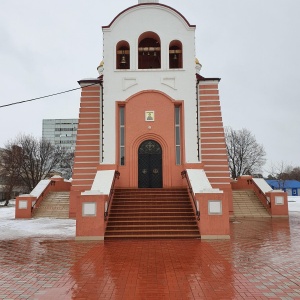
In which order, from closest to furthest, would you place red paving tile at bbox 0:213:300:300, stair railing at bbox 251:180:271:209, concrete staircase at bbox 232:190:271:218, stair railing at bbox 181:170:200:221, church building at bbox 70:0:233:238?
red paving tile at bbox 0:213:300:300 < stair railing at bbox 181:170:200:221 < church building at bbox 70:0:233:238 < concrete staircase at bbox 232:190:271:218 < stair railing at bbox 251:180:271:209

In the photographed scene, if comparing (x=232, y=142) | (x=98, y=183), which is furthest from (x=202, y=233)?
(x=232, y=142)

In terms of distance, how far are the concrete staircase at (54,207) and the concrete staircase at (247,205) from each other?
963cm

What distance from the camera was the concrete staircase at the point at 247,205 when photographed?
19.7 meters

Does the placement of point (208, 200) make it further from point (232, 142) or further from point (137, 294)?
point (232, 142)

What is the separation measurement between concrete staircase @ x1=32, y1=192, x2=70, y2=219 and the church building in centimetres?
134

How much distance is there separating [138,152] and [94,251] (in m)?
9.07

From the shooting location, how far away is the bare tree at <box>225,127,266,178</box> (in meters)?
46.3

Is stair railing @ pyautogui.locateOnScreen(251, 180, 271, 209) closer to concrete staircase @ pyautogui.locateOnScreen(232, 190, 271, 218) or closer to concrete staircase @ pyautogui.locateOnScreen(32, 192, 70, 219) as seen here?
concrete staircase @ pyautogui.locateOnScreen(232, 190, 271, 218)

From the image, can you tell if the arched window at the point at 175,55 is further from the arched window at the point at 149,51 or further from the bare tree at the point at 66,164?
the bare tree at the point at 66,164

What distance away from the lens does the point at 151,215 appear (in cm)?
1356

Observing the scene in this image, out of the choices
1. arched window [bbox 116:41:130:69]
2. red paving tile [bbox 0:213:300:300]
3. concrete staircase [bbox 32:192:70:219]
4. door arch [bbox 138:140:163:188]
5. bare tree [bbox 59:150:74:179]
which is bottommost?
red paving tile [bbox 0:213:300:300]

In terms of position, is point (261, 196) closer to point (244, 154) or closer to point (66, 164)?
point (244, 154)

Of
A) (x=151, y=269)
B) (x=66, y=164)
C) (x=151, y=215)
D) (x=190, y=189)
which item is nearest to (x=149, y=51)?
(x=190, y=189)

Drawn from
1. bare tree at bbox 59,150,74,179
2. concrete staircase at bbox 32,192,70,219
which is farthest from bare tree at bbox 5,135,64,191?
concrete staircase at bbox 32,192,70,219
